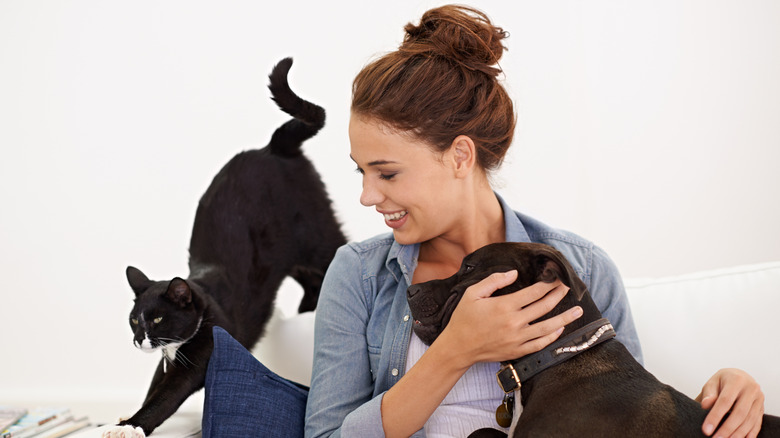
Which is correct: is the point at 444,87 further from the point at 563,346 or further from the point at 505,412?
the point at 505,412

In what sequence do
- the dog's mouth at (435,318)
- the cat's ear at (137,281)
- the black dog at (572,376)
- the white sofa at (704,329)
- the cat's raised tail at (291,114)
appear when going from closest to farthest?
the black dog at (572,376), the dog's mouth at (435,318), the white sofa at (704,329), the cat's ear at (137,281), the cat's raised tail at (291,114)

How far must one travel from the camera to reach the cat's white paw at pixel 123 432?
160 cm

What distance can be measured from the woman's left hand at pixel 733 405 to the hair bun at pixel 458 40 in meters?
0.90

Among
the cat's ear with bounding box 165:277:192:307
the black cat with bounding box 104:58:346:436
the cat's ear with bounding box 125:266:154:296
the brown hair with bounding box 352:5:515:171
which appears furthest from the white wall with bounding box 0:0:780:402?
the brown hair with bounding box 352:5:515:171

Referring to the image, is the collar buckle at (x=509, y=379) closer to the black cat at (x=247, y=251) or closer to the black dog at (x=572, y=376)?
the black dog at (x=572, y=376)

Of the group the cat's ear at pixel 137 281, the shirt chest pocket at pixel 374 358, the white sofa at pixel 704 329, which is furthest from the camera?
the cat's ear at pixel 137 281

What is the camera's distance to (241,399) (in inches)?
62.0

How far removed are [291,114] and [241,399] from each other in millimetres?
1023

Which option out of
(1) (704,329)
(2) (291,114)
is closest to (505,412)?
(1) (704,329)

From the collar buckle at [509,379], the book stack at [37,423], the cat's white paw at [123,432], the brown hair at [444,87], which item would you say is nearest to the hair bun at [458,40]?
the brown hair at [444,87]

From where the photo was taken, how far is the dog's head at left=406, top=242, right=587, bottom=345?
139 centimetres

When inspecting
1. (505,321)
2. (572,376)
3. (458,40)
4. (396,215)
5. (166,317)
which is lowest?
(572,376)

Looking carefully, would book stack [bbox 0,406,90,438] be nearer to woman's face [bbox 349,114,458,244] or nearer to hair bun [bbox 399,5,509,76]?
woman's face [bbox 349,114,458,244]

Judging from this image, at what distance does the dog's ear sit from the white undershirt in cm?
36
